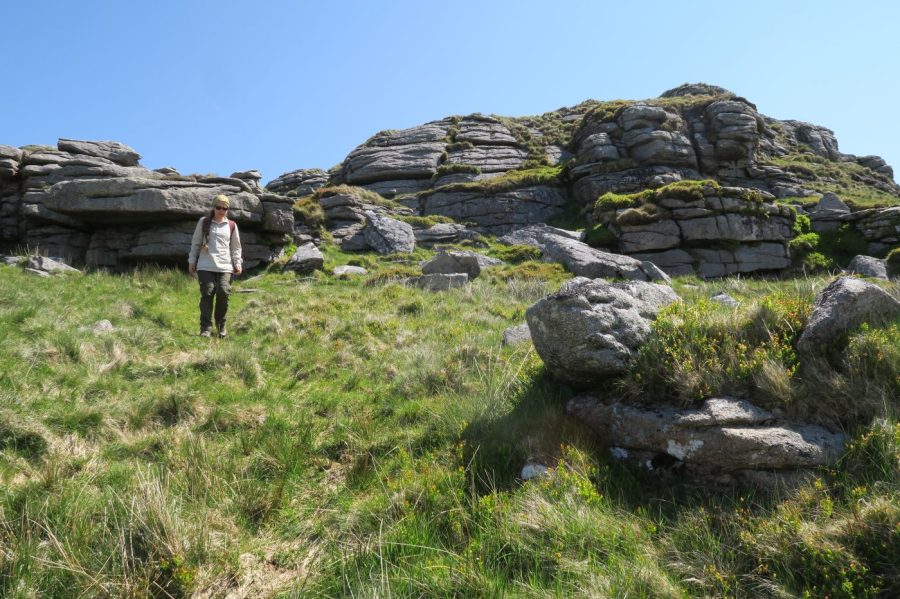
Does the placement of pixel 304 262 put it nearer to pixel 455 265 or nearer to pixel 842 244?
pixel 455 265

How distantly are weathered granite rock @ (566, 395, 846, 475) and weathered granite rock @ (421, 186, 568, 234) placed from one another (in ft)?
106

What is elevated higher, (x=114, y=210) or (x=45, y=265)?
(x=114, y=210)

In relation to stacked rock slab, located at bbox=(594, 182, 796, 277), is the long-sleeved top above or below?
below

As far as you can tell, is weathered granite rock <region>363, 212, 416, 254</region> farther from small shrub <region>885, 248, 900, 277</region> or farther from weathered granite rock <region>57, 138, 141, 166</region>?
small shrub <region>885, 248, 900, 277</region>

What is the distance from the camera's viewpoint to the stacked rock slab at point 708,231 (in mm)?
25594

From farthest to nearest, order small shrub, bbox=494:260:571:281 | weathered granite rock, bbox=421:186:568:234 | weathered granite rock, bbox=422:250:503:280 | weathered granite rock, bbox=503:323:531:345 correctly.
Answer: weathered granite rock, bbox=421:186:568:234
weathered granite rock, bbox=422:250:503:280
small shrub, bbox=494:260:571:281
weathered granite rock, bbox=503:323:531:345

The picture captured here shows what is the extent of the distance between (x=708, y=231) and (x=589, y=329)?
24.3m

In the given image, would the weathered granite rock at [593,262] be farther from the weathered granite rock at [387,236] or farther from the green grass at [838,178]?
the green grass at [838,178]

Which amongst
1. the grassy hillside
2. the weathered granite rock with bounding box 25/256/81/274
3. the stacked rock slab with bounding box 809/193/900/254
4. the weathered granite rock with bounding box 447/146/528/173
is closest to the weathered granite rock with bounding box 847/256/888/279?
the stacked rock slab with bounding box 809/193/900/254

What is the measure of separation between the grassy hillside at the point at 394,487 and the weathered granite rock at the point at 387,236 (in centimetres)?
1811

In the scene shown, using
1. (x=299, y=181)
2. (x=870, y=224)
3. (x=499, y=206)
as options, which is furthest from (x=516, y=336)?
(x=299, y=181)

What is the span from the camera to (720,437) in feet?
13.9

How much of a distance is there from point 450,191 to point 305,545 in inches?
1524

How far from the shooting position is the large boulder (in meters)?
4.89
